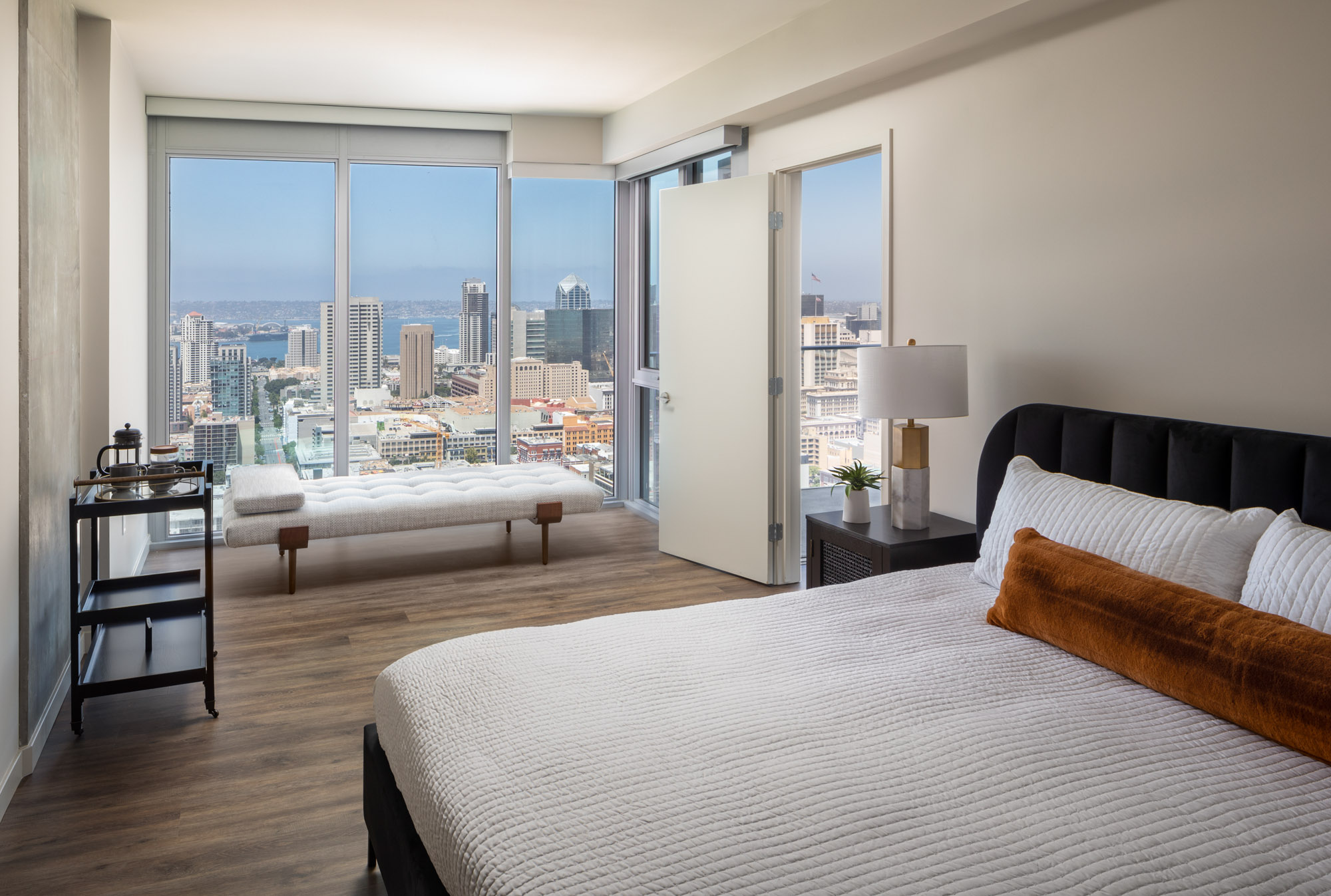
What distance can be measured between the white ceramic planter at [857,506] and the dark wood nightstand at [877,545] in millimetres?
23

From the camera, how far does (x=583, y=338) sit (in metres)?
6.26

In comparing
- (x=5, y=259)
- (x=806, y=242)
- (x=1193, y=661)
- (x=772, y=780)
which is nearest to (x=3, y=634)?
(x=5, y=259)

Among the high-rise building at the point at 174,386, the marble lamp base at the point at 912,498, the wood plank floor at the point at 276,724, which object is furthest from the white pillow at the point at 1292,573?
the high-rise building at the point at 174,386

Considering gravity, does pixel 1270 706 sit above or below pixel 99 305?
below

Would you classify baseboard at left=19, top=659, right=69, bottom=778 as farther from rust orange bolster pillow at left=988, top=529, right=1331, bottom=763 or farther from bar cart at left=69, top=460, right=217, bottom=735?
rust orange bolster pillow at left=988, top=529, right=1331, bottom=763

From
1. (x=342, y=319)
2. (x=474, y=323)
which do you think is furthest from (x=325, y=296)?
(x=474, y=323)

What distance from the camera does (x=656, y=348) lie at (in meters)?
6.03

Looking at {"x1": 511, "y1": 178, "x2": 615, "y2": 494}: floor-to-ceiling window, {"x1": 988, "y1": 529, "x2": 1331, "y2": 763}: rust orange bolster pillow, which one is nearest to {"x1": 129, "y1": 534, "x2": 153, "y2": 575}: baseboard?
{"x1": 511, "y1": 178, "x2": 615, "y2": 494}: floor-to-ceiling window

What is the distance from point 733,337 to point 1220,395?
2492 mm

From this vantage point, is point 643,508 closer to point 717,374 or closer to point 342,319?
point 717,374

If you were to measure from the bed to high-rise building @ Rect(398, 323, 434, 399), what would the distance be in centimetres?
397

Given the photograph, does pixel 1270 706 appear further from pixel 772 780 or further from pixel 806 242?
pixel 806 242

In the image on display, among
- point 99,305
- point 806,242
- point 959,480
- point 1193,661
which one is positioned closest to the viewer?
point 1193,661

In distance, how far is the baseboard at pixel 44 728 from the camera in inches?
101
